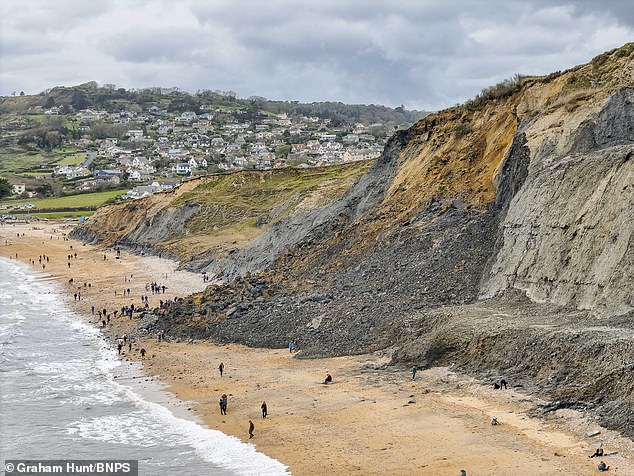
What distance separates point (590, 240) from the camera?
24.6 m

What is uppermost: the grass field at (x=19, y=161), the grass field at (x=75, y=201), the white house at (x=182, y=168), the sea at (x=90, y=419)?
the grass field at (x=19, y=161)

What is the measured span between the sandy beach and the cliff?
0.95 meters

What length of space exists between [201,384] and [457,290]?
1101 centimetres

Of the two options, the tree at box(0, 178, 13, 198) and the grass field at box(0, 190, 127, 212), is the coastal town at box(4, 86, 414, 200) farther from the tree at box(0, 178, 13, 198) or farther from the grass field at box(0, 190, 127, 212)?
the tree at box(0, 178, 13, 198)

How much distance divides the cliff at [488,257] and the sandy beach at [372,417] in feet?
3.10

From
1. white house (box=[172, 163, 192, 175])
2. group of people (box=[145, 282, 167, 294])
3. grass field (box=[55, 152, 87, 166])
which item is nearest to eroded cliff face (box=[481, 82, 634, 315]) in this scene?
group of people (box=[145, 282, 167, 294])

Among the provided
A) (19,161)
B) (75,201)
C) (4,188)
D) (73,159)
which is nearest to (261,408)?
(75,201)

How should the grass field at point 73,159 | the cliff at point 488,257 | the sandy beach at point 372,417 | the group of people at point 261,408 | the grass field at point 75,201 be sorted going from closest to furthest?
the sandy beach at point 372,417
the group of people at point 261,408
the cliff at point 488,257
the grass field at point 75,201
the grass field at point 73,159

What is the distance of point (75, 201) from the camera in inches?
4850

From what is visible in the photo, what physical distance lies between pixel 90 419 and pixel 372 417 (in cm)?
916

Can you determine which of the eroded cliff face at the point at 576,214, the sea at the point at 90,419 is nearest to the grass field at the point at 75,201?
the sea at the point at 90,419

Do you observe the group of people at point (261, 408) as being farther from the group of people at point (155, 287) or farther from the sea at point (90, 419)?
the group of people at point (155, 287)

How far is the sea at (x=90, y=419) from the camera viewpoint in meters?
19.2

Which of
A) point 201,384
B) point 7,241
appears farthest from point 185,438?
point 7,241
